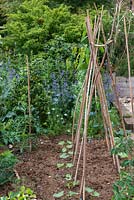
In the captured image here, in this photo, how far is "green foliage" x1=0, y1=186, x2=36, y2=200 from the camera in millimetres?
3496

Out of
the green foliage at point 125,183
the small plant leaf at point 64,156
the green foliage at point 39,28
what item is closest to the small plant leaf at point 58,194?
the green foliage at point 125,183

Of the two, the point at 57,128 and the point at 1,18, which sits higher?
the point at 1,18

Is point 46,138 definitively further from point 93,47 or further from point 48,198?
point 93,47

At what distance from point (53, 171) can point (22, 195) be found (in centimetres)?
65

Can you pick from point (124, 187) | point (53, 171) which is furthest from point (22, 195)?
point (124, 187)

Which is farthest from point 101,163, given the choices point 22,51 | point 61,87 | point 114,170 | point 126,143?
point 22,51

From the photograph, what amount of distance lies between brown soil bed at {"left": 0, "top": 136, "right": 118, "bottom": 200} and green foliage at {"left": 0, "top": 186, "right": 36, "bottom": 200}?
84 mm

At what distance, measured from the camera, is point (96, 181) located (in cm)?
393

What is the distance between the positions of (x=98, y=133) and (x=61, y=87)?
81 cm

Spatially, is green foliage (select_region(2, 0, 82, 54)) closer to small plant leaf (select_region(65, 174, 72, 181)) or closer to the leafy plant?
small plant leaf (select_region(65, 174, 72, 181))

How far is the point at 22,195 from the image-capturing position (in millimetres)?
3562

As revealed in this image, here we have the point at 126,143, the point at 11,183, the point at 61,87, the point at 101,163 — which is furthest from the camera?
the point at 61,87

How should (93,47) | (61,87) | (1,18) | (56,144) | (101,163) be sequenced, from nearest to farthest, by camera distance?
(93,47) → (101,163) → (56,144) → (61,87) → (1,18)

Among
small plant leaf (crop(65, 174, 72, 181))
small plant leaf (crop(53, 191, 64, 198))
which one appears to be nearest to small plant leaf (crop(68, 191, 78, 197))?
small plant leaf (crop(53, 191, 64, 198))
